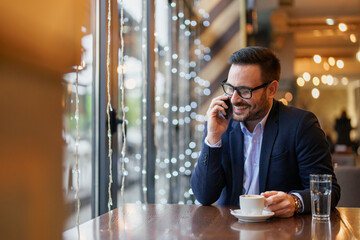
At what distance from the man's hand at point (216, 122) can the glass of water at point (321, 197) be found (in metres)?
0.53

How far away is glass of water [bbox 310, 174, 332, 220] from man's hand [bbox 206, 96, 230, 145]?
0.53m

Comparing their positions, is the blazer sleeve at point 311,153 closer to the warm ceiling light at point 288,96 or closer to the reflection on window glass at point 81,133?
the reflection on window glass at point 81,133

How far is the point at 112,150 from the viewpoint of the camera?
Answer: 8.57 feet

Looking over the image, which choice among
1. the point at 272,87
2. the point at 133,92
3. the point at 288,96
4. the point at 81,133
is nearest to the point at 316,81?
the point at 288,96

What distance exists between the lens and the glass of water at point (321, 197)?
1590 mm

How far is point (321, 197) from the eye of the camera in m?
1.60

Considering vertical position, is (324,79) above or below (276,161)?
above

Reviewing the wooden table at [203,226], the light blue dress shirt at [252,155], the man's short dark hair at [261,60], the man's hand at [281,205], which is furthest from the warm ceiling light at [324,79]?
the man's hand at [281,205]

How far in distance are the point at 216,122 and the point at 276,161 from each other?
296 mm

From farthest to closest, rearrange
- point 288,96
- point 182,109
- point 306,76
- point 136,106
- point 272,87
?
point 306,76
point 288,96
point 182,109
point 136,106
point 272,87

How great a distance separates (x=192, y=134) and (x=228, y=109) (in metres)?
3.43

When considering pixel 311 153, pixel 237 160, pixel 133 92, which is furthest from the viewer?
pixel 133 92

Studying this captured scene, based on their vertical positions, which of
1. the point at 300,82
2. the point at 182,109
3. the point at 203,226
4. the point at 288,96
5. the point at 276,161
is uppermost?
the point at 300,82

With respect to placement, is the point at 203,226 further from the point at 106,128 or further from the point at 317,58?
the point at 317,58
